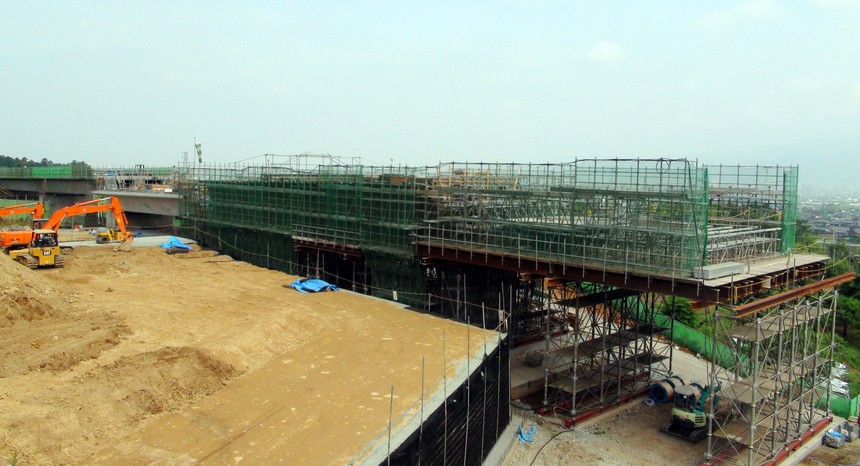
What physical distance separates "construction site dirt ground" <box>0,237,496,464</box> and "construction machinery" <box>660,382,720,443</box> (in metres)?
7.31

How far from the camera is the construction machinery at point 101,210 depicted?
3659 centimetres

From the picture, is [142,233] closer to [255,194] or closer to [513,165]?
[255,194]

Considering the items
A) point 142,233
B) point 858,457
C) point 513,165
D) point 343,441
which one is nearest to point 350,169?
point 513,165

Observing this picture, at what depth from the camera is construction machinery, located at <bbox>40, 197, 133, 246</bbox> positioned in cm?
3659

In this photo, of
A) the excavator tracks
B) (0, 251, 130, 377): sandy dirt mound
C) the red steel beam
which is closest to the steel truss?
the red steel beam

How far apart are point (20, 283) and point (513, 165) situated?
18975mm

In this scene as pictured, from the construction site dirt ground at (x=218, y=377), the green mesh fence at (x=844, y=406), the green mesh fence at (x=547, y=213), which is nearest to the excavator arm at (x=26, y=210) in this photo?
the construction site dirt ground at (x=218, y=377)

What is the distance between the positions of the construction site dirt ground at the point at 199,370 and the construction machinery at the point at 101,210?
31.6 feet

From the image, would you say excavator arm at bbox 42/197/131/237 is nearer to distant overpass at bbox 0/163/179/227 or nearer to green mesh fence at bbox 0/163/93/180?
distant overpass at bbox 0/163/179/227

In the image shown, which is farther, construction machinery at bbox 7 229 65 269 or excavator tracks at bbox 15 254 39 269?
construction machinery at bbox 7 229 65 269

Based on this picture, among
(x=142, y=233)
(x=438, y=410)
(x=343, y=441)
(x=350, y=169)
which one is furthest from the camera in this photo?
(x=142, y=233)

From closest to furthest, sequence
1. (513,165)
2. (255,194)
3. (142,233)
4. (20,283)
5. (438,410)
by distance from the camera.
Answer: (438,410) → (20,283) → (513,165) → (255,194) → (142,233)

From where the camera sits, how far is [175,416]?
1509 centimetres

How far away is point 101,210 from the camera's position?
4025 cm
